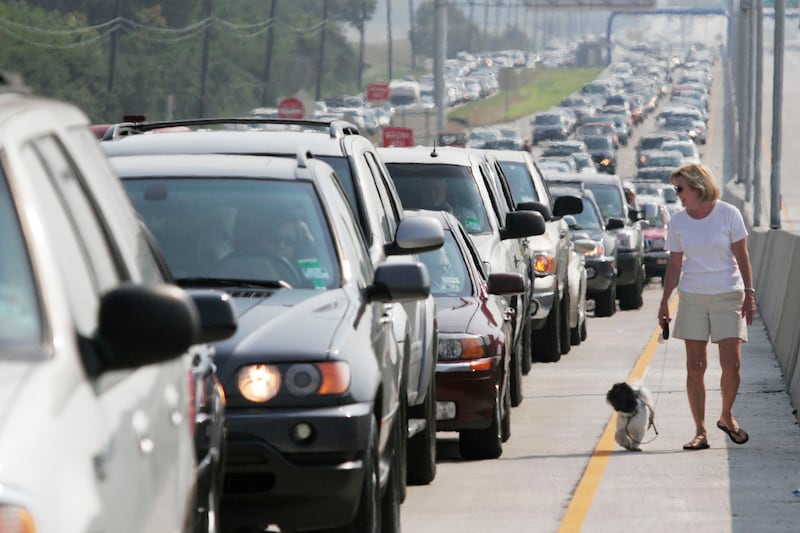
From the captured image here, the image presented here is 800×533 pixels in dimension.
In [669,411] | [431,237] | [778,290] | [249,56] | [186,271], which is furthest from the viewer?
[249,56]

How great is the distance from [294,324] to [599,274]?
61.7ft

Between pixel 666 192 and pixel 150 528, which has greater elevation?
pixel 150 528

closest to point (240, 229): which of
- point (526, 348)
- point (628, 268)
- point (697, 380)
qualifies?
point (697, 380)

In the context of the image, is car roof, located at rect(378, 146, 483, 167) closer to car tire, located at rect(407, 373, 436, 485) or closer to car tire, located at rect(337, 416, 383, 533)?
car tire, located at rect(407, 373, 436, 485)

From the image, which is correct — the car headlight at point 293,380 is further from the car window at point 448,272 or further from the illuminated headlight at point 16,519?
the car window at point 448,272

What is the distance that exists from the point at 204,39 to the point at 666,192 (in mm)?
39502

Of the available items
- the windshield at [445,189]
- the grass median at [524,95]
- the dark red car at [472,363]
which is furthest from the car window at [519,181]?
the grass median at [524,95]

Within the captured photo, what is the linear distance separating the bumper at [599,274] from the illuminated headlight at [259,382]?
60.3ft

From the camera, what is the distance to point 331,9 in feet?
469

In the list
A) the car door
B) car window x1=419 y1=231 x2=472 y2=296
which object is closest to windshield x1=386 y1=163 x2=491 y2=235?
car window x1=419 y1=231 x2=472 y2=296

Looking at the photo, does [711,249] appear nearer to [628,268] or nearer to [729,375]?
[729,375]

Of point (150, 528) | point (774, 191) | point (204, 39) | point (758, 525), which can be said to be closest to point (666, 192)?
point (774, 191)

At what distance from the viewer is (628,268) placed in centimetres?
2805

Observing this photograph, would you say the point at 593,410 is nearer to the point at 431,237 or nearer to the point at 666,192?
the point at 431,237
